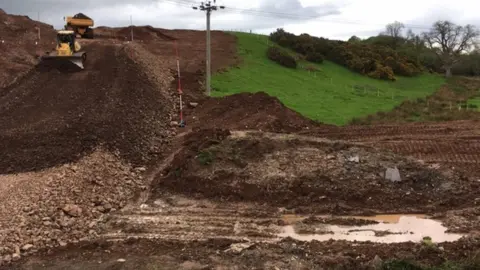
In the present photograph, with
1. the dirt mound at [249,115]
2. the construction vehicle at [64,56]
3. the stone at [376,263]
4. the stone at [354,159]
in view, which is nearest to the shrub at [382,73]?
the dirt mound at [249,115]

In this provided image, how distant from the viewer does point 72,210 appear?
11.5 meters

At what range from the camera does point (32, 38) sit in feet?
112

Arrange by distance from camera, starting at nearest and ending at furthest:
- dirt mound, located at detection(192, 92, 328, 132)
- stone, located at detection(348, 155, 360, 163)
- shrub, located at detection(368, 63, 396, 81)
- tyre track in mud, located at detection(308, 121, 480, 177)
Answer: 1. stone, located at detection(348, 155, 360, 163)
2. tyre track in mud, located at detection(308, 121, 480, 177)
3. dirt mound, located at detection(192, 92, 328, 132)
4. shrub, located at detection(368, 63, 396, 81)

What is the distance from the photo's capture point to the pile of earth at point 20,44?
26.3 meters

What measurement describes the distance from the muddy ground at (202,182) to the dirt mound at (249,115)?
0.09m

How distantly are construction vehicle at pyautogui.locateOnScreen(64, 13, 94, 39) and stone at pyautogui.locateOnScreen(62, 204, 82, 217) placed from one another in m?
28.1

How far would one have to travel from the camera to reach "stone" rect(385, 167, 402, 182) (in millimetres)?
13711

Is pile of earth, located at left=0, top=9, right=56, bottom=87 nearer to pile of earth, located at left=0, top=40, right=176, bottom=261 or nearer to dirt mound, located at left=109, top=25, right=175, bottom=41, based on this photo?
pile of earth, located at left=0, top=40, right=176, bottom=261

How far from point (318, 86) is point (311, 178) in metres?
20.3

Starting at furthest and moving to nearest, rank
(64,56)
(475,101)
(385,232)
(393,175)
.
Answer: (475,101) < (64,56) < (393,175) < (385,232)

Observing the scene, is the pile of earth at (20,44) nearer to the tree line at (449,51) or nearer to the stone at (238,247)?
the stone at (238,247)

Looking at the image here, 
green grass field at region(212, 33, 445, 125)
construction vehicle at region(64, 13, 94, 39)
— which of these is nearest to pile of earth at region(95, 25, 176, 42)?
construction vehicle at region(64, 13, 94, 39)

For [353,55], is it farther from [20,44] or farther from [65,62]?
[20,44]

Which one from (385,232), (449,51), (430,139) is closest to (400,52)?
(449,51)
